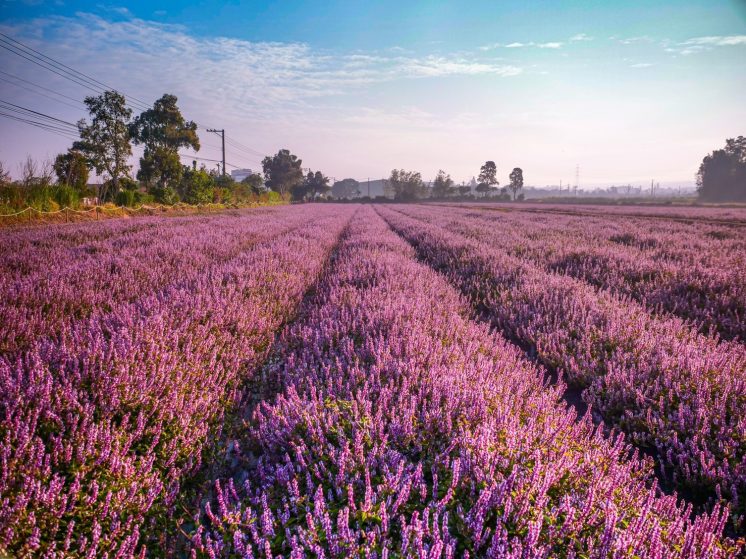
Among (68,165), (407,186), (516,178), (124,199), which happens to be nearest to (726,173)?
(516,178)

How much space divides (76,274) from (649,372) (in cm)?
640

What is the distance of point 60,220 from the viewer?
15375 mm

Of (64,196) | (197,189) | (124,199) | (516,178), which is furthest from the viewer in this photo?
(516,178)

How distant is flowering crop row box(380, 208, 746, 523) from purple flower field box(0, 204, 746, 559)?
2 centimetres

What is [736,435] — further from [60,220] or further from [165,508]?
[60,220]

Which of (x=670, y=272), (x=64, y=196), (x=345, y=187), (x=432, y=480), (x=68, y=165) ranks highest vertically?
(x=345, y=187)

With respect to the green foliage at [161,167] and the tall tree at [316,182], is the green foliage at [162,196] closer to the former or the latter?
the green foliage at [161,167]

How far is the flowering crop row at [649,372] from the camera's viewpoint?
7.41 ft

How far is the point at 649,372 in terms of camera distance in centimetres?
311

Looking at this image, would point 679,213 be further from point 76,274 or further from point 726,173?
point 726,173

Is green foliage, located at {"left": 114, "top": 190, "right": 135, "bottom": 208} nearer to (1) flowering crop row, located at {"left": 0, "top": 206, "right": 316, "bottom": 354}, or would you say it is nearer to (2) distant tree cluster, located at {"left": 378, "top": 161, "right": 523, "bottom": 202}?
(1) flowering crop row, located at {"left": 0, "top": 206, "right": 316, "bottom": 354}

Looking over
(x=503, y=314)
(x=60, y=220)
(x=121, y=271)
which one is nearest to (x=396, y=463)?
(x=503, y=314)

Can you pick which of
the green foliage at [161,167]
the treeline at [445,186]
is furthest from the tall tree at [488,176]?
the green foliage at [161,167]

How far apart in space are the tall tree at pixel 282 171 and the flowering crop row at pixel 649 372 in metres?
96.3
